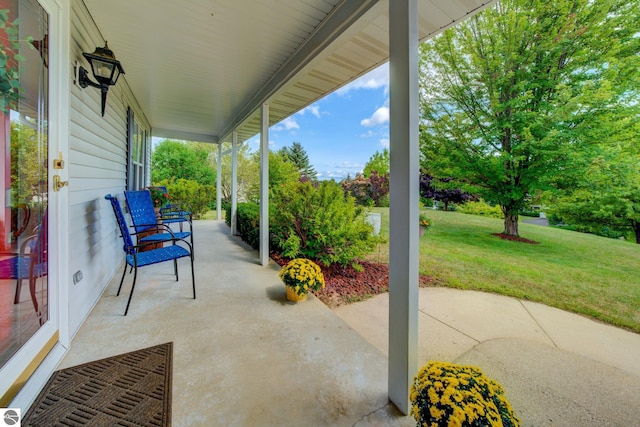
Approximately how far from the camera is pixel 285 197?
4.03 m

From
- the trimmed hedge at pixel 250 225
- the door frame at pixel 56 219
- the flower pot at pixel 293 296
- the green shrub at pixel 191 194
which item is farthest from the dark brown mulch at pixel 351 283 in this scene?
the green shrub at pixel 191 194

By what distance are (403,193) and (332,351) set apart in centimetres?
126

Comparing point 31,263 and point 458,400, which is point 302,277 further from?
point 31,263

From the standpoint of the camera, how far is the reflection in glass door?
1.23 m

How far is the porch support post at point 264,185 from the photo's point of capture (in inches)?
151

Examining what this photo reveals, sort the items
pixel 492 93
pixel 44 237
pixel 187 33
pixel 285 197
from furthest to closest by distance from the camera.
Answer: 1. pixel 492 93
2. pixel 285 197
3. pixel 187 33
4. pixel 44 237

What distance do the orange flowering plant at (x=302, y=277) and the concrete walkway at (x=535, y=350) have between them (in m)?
0.41

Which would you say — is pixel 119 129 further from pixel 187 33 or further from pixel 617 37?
pixel 617 37

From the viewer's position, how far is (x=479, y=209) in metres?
7.19

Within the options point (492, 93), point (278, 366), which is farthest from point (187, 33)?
point (492, 93)

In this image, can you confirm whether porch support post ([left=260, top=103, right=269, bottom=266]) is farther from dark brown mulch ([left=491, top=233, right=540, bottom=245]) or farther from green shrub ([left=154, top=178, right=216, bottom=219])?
green shrub ([left=154, top=178, right=216, bottom=219])

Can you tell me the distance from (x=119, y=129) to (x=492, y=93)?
Answer: 6.81 meters

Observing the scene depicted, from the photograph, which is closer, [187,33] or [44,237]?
[44,237]

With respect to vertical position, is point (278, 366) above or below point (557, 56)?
below
